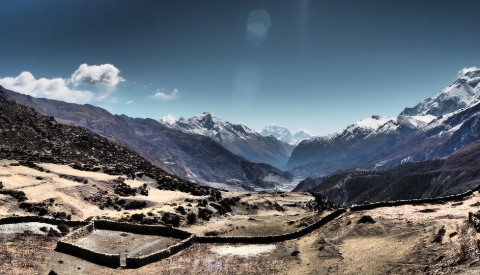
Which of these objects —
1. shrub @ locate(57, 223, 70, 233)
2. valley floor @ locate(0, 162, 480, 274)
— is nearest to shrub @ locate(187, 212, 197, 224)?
valley floor @ locate(0, 162, 480, 274)

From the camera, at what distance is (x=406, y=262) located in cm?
3216

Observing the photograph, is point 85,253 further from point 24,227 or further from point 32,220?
point 32,220

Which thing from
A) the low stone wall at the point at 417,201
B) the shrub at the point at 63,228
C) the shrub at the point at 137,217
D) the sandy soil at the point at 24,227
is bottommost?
the shrub at the point at 137,217

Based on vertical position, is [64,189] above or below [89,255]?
above

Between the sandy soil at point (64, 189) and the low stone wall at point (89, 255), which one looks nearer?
the low stone wall at point (89, 255)

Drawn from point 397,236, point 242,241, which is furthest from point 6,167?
point 397,236

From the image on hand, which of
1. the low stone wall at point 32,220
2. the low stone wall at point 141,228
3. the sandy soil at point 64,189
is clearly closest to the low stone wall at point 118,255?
the low stone wall at point 141,228

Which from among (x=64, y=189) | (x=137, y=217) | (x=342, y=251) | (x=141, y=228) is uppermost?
(x=64, y=189)

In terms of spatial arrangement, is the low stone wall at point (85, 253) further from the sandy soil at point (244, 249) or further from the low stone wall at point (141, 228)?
the sandy soil at point (244, 249)

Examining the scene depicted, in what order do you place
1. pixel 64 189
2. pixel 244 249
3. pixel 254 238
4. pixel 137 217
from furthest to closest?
1. pixel 64 189
2. pixel 137 217
3. pixel 254 238
4. pixel 244 249

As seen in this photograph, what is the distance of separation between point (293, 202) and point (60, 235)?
86.8m

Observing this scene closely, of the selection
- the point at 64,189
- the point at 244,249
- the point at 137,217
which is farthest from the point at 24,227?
the point at 64,189

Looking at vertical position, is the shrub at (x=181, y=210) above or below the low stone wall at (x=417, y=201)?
below

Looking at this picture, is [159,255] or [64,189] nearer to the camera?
[159,255]
